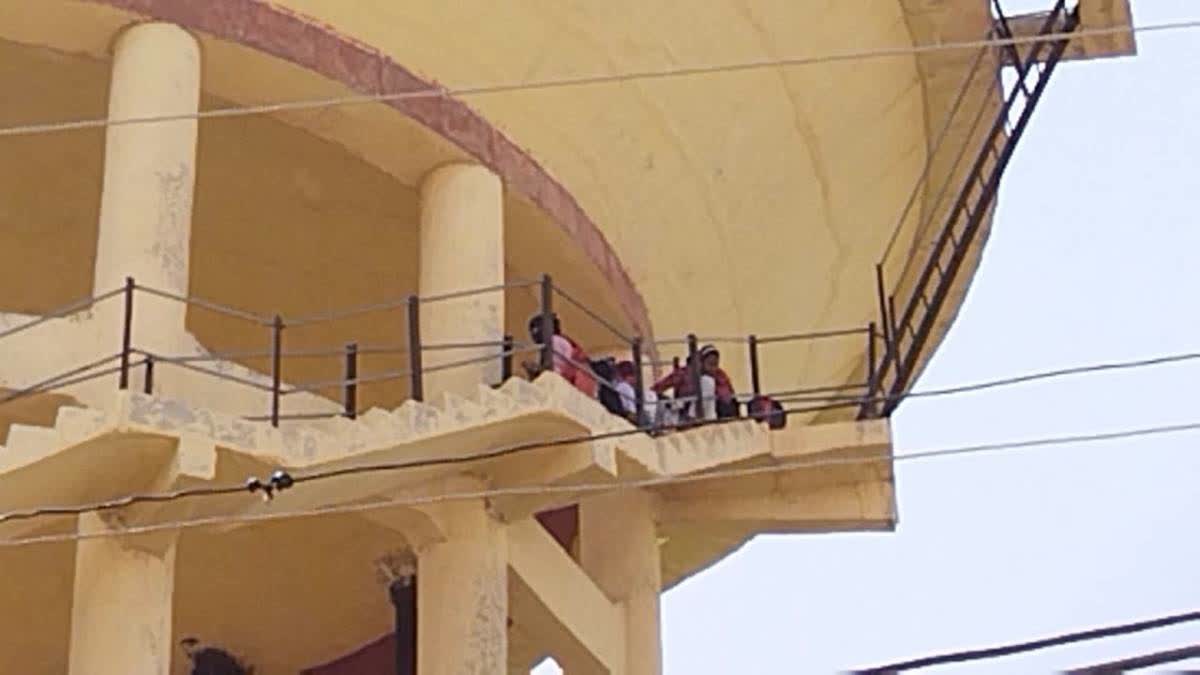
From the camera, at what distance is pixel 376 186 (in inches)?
515

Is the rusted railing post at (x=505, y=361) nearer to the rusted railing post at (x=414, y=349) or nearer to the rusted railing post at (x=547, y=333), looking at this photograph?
the rusted railing post at (x=547, y=333)

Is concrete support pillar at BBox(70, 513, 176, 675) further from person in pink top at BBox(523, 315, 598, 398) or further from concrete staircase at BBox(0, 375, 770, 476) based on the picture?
person in pink top at BBox(523, 315, 598, 398)

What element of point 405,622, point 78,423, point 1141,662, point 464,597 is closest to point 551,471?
point 464,597

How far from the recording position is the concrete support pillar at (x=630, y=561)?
1270cm

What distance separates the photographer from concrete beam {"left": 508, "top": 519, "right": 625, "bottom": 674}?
38.6 feet

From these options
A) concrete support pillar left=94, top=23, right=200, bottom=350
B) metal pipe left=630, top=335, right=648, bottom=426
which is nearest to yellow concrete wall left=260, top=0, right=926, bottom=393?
concrete support pillar left=94, top=23, right=200, bottom=350

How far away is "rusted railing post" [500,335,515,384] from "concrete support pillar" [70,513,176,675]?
5.79ft

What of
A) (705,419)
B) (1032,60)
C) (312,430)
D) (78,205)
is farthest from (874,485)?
(78,205)

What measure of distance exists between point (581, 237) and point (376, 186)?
4.25ft

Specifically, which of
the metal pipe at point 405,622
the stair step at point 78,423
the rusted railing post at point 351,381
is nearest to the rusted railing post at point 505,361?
the rusted railing post at point 351,381

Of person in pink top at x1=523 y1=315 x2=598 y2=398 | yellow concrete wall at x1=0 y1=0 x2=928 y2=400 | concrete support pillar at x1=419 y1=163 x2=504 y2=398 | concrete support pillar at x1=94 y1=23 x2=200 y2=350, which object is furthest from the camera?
yellow concrete wall at x1=0 y1=0 x2=928 y2=400

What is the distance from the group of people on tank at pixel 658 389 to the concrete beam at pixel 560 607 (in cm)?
75

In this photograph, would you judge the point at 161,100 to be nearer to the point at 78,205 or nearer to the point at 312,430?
the point at 312,430

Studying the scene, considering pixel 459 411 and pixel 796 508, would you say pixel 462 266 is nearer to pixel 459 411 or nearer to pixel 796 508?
pixel 459 411
